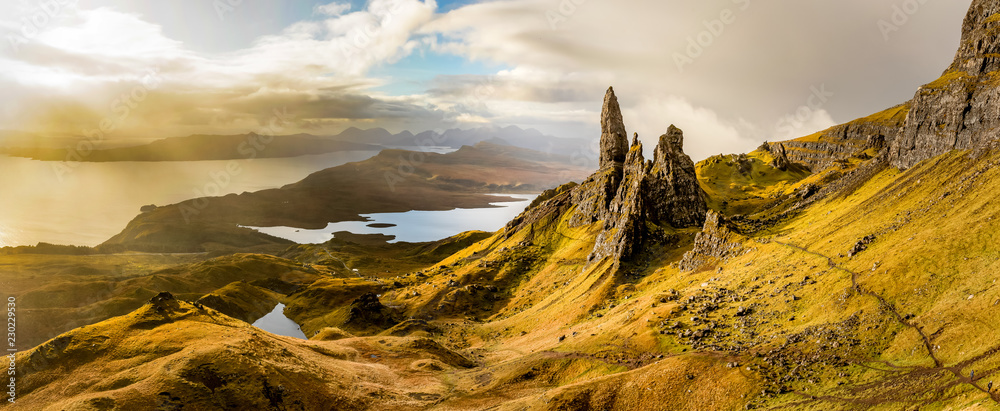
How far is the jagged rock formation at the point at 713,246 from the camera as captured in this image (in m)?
139

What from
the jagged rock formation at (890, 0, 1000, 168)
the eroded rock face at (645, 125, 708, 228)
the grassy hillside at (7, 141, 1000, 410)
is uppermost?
the jagged rock formation at (890, 0, 1000, 168)

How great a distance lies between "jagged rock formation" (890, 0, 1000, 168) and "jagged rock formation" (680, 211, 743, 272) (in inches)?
Result: 2227

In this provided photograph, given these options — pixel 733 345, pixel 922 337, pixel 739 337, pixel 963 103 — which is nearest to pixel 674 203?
pixel 963 103

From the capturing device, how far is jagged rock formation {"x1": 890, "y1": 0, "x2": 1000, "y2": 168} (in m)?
120

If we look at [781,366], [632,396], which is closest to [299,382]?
[632,396]

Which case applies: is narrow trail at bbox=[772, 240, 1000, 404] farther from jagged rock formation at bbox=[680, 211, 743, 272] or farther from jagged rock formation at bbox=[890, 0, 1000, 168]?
jagged rock formation at bbox=[890, 0, 1000, 168]

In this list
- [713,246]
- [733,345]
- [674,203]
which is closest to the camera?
[733,345]

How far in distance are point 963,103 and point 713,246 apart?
75935mm

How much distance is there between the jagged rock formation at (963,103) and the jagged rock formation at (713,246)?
56.6 metres

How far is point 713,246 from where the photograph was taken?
14462 centimetres

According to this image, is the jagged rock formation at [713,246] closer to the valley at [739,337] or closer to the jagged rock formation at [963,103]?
the valley at [739,337]

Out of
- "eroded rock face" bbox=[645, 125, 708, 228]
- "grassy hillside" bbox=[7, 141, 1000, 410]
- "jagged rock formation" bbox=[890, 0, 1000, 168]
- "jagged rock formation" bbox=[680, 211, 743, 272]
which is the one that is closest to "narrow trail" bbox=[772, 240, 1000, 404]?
"grassy hillside" bbox=[7, 141, 1000, 410]

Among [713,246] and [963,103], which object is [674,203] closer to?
[713,246]

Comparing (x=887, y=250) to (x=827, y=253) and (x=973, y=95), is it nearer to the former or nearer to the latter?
(x=827, y=253)
